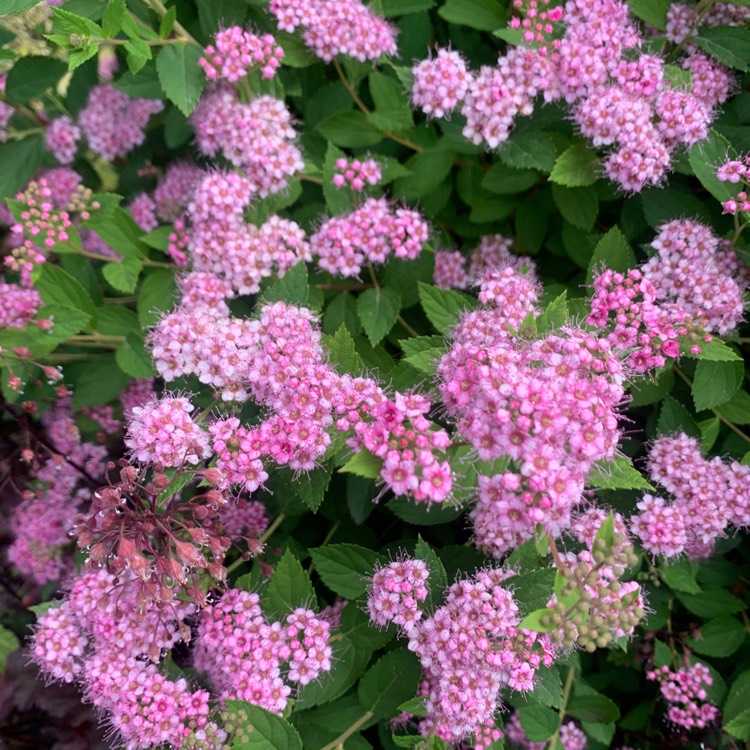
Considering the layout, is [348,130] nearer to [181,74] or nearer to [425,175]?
[425,175]

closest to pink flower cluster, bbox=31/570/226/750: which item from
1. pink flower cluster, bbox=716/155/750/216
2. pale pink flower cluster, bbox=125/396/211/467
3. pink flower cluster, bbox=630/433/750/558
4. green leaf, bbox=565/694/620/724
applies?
pale pink flower cluster, bbox=125/396/211/467

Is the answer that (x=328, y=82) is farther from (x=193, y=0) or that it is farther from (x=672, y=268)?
(x=672, y=268)

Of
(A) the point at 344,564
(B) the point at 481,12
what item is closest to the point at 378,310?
(A) the point at 344,564

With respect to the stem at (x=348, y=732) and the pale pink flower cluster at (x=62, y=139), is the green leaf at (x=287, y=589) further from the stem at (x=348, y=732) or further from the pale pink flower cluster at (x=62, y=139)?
the pale pink flower cluster at (x=62, y=139)

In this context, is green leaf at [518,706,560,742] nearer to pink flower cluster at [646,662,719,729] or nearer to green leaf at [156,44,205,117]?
pink flower cluster at [646,662,719,729]

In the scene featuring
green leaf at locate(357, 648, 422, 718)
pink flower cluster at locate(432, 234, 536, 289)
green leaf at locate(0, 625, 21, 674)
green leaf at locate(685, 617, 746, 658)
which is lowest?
green leaf at locate(0, 625, 21, 674)
